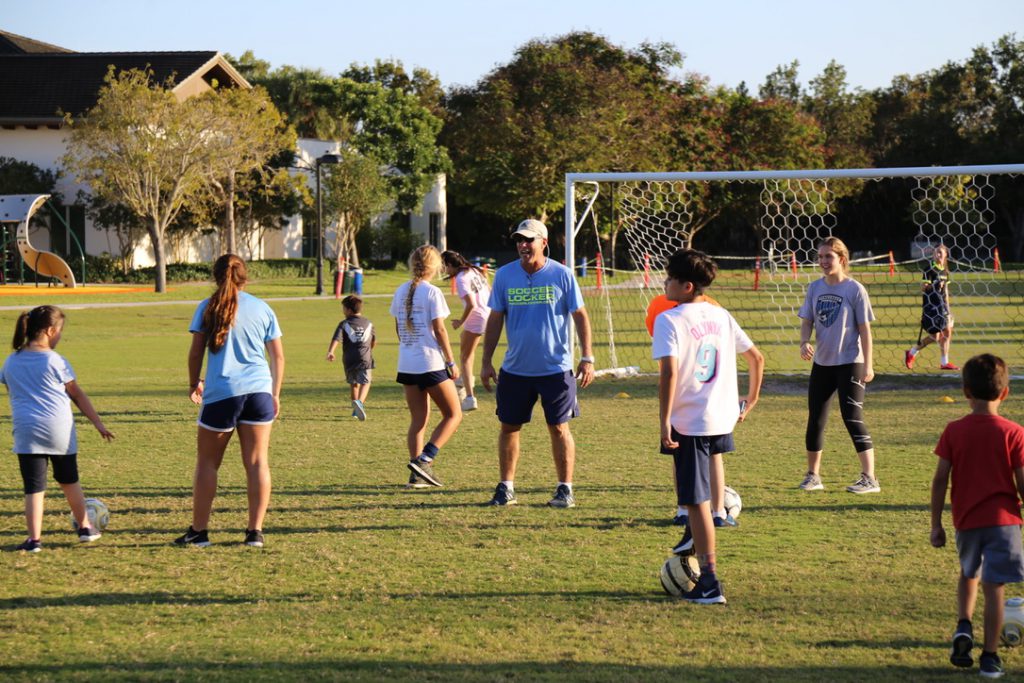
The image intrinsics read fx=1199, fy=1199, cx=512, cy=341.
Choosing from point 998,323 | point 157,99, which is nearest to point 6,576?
point 998,323

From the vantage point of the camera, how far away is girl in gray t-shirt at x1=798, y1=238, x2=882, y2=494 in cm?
837

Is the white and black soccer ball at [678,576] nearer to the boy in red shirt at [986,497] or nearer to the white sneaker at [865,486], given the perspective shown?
the boy in red shirt at [986,497]

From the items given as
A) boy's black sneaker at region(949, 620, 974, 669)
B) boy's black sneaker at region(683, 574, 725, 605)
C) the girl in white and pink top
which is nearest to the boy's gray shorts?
boy's black sneaker at region(949, 620, 974, 669)

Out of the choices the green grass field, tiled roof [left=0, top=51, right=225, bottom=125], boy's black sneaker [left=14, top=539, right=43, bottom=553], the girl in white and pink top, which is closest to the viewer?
the green grass field

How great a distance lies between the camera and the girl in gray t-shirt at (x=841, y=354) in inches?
329

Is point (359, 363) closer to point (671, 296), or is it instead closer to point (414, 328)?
point (414, 328)

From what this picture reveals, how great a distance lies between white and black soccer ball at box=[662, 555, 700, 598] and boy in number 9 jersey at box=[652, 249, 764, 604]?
51mm

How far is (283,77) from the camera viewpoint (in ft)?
245

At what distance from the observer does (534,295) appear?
783 centimetres

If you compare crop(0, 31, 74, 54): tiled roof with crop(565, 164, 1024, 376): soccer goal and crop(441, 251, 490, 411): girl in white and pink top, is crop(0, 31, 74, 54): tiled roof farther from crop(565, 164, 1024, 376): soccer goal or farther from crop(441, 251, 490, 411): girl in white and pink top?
crop(441, 251, 490, 411): girl in white and pink top

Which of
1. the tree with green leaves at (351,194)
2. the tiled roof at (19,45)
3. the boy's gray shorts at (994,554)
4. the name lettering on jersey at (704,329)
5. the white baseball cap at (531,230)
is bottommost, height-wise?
the boy's gray shorts at (994,554)

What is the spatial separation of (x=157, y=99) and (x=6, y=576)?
35545 millimetres

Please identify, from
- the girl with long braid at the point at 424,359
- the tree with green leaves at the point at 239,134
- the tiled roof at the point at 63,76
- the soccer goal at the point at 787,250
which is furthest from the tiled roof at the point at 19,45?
the girl with long braid at the point at 424,359

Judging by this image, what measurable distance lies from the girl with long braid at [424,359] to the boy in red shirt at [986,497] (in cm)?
450
